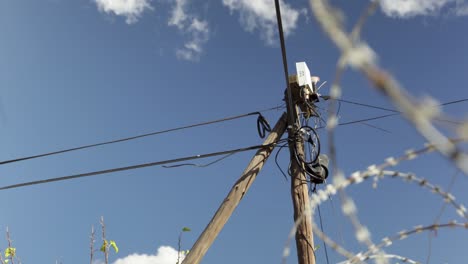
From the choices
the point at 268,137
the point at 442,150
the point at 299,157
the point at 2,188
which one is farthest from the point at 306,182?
the point at 442,150

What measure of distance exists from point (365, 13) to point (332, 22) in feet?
0.26

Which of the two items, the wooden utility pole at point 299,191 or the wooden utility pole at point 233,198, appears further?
the wooden utility pole at point 299,191

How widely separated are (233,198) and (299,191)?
34.5 inches

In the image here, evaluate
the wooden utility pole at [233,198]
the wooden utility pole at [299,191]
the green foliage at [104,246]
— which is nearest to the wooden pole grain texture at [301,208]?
the wooden utility pole at [299,191]

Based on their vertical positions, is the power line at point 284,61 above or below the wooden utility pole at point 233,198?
above

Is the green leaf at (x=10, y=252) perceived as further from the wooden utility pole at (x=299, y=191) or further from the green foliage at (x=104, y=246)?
the wooden utility pole at (x=299, y=191)

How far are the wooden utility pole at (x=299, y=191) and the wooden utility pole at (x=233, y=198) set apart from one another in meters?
0.22

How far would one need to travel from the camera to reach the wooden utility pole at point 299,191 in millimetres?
5395

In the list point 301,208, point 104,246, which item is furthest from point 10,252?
point 301,208

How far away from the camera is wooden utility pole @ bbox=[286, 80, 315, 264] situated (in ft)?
17.7

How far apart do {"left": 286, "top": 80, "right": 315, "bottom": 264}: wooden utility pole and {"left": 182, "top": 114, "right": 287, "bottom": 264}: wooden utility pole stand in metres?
0.22

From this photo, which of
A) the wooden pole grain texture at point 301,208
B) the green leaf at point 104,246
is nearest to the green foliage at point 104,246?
the green leaf at point 104,246

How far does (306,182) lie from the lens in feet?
19.5

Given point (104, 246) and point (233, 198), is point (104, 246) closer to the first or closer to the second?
point (104, 246)
